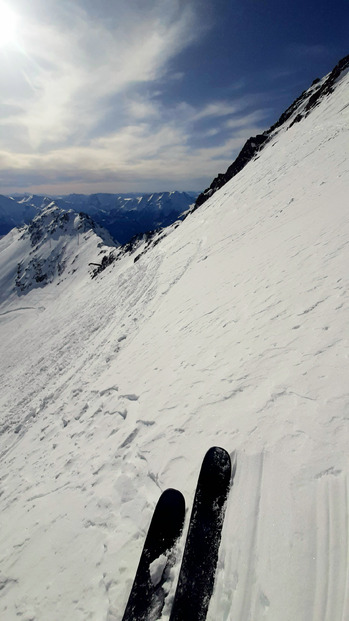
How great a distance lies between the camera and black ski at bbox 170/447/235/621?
2.90 meters

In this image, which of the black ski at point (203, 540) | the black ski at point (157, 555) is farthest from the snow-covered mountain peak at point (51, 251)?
the black ski at point (203, 540)

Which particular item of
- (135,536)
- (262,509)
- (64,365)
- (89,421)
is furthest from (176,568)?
(64,365)

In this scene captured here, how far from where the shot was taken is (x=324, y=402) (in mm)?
3791

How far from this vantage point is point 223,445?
163 inches

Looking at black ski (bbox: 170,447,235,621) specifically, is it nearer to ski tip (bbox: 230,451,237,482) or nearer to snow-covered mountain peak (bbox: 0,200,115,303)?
ski tip (bbox: 230,451,237,482)

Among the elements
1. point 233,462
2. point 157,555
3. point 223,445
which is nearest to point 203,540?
point 157,555

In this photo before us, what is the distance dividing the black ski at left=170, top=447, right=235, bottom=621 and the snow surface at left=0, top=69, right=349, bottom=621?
0.12 metres

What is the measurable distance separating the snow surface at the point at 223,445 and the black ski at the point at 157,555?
150 mm

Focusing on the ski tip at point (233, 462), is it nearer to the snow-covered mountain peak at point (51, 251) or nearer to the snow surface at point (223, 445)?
the snow surface at point (223, 445)

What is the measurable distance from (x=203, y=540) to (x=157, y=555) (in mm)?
680

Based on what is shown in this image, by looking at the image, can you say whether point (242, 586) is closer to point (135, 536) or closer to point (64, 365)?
point (135, 536)

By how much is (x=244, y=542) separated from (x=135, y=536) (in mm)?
1648

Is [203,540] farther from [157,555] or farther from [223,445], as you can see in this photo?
[223,445]

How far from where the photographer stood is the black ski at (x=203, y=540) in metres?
2.90
